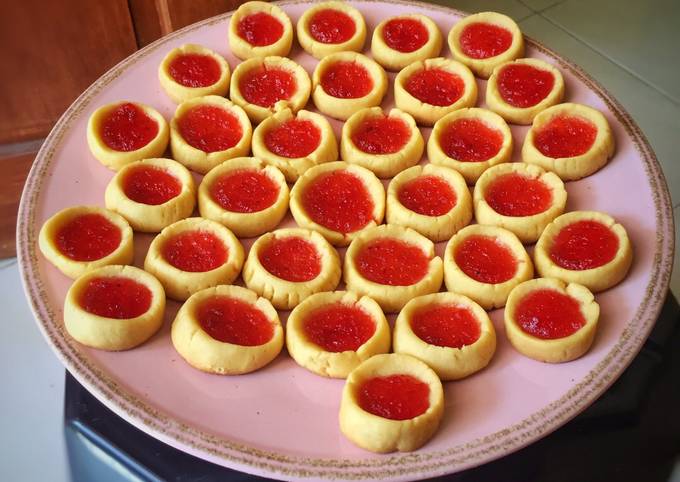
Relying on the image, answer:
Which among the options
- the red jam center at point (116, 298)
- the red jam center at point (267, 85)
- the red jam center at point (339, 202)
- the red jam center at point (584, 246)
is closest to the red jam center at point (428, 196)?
the red jam center at point (339, 202)

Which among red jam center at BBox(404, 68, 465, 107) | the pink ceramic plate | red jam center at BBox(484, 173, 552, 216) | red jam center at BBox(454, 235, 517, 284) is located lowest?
the pink ceramic plate

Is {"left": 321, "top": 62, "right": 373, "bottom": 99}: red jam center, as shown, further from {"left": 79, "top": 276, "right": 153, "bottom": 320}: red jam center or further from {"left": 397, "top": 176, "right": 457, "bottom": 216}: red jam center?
{"left": 79, "top": 276, "right": 153, "bottom": 320}: red jam center

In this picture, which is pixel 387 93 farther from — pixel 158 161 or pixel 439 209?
pixel 158 161

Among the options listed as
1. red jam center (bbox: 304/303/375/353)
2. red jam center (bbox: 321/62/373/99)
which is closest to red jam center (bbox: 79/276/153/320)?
red jam center (bbox: 304/303/375/353)

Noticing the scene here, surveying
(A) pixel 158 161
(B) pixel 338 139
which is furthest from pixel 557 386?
(A) pixel 158 161

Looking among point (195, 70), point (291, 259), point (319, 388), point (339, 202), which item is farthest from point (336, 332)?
point (195, 70)

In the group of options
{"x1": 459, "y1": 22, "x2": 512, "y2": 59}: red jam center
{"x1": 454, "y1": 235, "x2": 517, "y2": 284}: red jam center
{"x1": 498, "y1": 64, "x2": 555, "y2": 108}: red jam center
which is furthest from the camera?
{"x1": 459, "y1": 22, "x2": 512, "y2": 59}: red jam center

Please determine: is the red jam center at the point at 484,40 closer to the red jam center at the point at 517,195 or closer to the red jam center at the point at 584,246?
the red jam center at the point at 517,195
